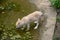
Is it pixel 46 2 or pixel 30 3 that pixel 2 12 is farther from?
pixel 46 2

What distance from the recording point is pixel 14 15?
6.97m

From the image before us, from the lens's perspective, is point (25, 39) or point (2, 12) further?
point (2, 12)

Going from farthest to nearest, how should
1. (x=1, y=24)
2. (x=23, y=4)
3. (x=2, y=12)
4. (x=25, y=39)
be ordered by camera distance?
(x=23, y=4) → (x=2, y=12) → (x=1, y=24) → (x=25, y=39)

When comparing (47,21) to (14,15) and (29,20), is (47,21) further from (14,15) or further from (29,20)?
(14,15)

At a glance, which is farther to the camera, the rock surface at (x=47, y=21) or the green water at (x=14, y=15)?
the green water at (x=14, y=15)

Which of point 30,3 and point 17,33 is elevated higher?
point 30,3

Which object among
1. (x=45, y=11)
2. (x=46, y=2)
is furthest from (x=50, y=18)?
(x=46, y=2)

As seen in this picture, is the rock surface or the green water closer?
the rock surface

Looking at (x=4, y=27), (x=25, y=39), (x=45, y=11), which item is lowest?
(x=25, y=39)

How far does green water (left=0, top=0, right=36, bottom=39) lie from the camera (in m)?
6.41

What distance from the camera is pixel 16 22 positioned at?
6.50 meters

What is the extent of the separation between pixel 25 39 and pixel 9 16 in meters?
1.17

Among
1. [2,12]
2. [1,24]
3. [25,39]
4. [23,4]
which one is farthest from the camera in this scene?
[23,4]

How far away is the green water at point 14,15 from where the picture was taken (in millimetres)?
6406
